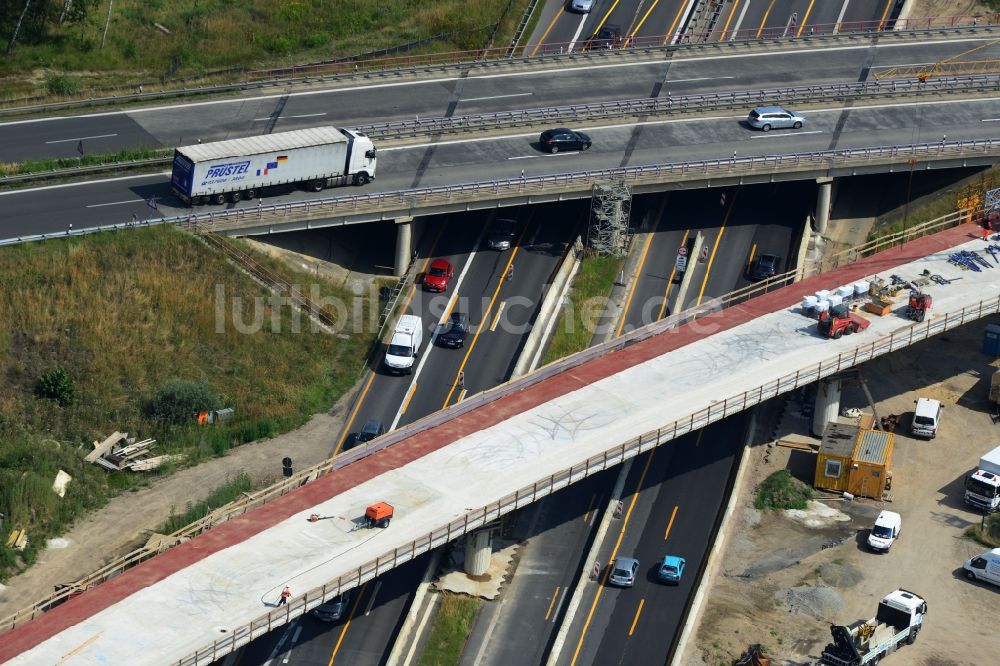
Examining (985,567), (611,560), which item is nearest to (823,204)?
(985,567)

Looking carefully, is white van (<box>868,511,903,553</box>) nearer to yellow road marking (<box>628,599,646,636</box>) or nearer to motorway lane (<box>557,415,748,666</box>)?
motorway lane (<box>557,415,748,666</box>)

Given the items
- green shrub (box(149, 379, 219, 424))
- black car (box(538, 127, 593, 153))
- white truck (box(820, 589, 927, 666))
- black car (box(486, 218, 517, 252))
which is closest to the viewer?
white truck (box(820, 589, 927, 666))

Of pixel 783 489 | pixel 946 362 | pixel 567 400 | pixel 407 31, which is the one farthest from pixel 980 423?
pixel 407 31

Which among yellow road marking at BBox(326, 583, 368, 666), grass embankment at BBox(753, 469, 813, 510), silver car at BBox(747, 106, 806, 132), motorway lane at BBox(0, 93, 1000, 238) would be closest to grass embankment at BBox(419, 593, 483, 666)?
yellow road marking at BBox(326, 583, 368, 666)

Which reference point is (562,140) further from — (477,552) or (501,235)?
(477,552)

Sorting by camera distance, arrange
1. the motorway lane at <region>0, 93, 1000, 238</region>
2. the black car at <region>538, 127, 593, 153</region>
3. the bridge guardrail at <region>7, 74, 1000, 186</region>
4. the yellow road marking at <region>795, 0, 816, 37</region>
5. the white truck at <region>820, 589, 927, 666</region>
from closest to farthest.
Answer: the white truck at <region>820, 589, 927, 666</region>
the motorway lane at <region>0, 93, 1000, 238</region>
the black car at <region>538, 127, 593, 153</region>
the bridge guardrail at <region>7, 74, 1000, 186</region>
the yellow road marking at <region>795, 0, 816, 37</region>

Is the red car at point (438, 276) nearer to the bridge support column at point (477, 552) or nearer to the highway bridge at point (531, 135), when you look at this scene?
the highway bridge at point (531, 135)

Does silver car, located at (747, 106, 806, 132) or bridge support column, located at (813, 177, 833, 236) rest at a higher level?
silver car, located at (747, 106, 806, 132)
